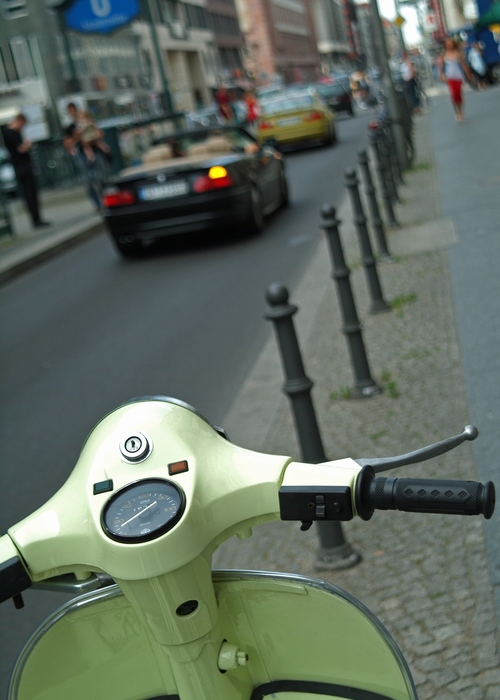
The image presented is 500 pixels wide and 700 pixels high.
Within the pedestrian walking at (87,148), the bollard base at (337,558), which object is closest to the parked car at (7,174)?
the pedestrian walking at (87,148)

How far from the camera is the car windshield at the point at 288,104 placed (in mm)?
24734

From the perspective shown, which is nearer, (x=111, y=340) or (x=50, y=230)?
(x=111, y=340)

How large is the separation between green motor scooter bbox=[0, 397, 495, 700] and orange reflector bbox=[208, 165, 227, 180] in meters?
10.3

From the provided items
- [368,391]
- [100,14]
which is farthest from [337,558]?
[100,14]

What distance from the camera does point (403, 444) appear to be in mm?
4629

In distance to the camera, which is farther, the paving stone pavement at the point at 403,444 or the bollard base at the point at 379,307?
the bollard base at the point at 379,307

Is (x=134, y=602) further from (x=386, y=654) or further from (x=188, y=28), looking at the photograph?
(x=188, y=28)

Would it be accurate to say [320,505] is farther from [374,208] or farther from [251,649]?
[374,208]

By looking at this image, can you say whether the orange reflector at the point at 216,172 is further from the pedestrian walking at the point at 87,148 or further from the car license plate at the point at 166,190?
the pedestrian walking at the point at 87,148

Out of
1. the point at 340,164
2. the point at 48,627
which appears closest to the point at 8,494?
the point at 48,627

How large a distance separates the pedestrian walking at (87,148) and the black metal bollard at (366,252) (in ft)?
34.8

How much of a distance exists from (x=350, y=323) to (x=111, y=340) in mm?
3388

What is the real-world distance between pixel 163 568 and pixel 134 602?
0.40 feet

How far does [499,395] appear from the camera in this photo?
16.0ft
